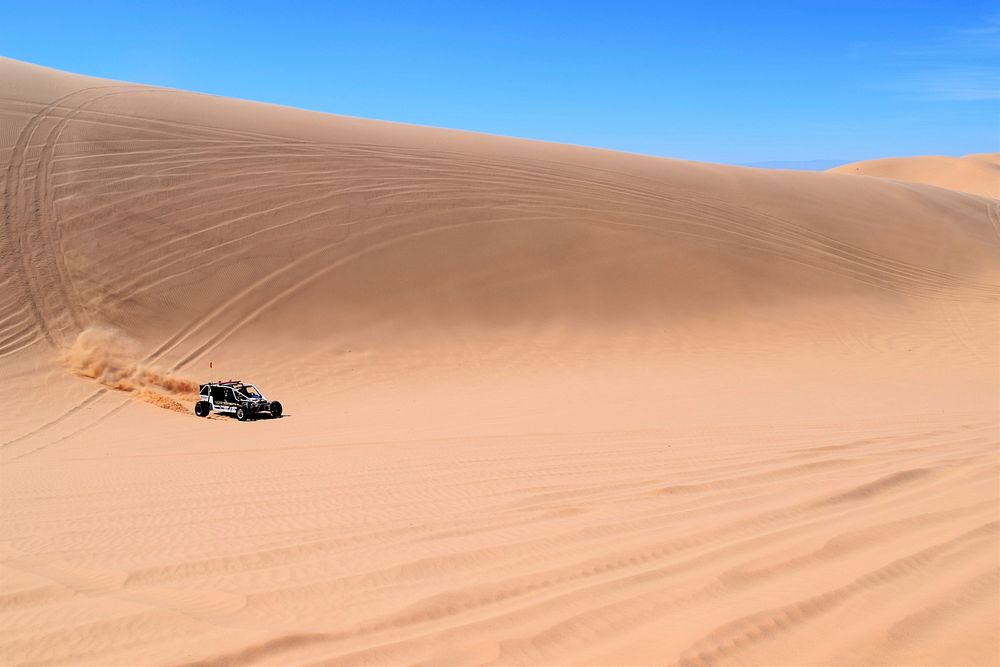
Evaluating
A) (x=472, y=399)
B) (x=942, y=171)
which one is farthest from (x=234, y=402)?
(x=942, y=171)

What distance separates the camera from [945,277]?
30.5m

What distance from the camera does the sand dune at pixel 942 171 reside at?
237ft

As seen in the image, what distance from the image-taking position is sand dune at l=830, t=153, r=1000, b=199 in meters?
72.2

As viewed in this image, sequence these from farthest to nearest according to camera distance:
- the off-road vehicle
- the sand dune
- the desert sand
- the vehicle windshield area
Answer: the sand dune
the vehicle windshield area
the off-road vehicle
the desert sand

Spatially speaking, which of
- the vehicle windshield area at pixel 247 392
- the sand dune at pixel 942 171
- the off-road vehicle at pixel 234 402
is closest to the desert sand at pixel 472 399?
the off-road vehicle at pixel 234 402

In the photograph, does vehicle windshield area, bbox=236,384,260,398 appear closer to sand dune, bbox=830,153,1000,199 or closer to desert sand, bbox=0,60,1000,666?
desert sand, bbox=0,60,1000,666

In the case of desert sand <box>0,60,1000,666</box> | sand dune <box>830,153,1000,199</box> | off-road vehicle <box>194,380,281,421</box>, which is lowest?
off-road vehicle <box>194,380,281,421</box>

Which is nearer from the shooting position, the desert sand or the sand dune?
the desert sand

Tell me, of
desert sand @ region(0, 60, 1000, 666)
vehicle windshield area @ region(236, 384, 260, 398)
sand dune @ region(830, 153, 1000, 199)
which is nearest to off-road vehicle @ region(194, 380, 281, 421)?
vehicle windshield area @ region(236, 384, 260, 398)

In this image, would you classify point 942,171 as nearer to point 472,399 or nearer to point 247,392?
point 472,399

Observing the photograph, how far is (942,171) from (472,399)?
7365 centimetres

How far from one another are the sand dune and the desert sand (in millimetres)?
36770

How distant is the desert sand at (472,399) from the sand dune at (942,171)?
36770 millimetres

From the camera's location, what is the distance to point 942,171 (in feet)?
250
